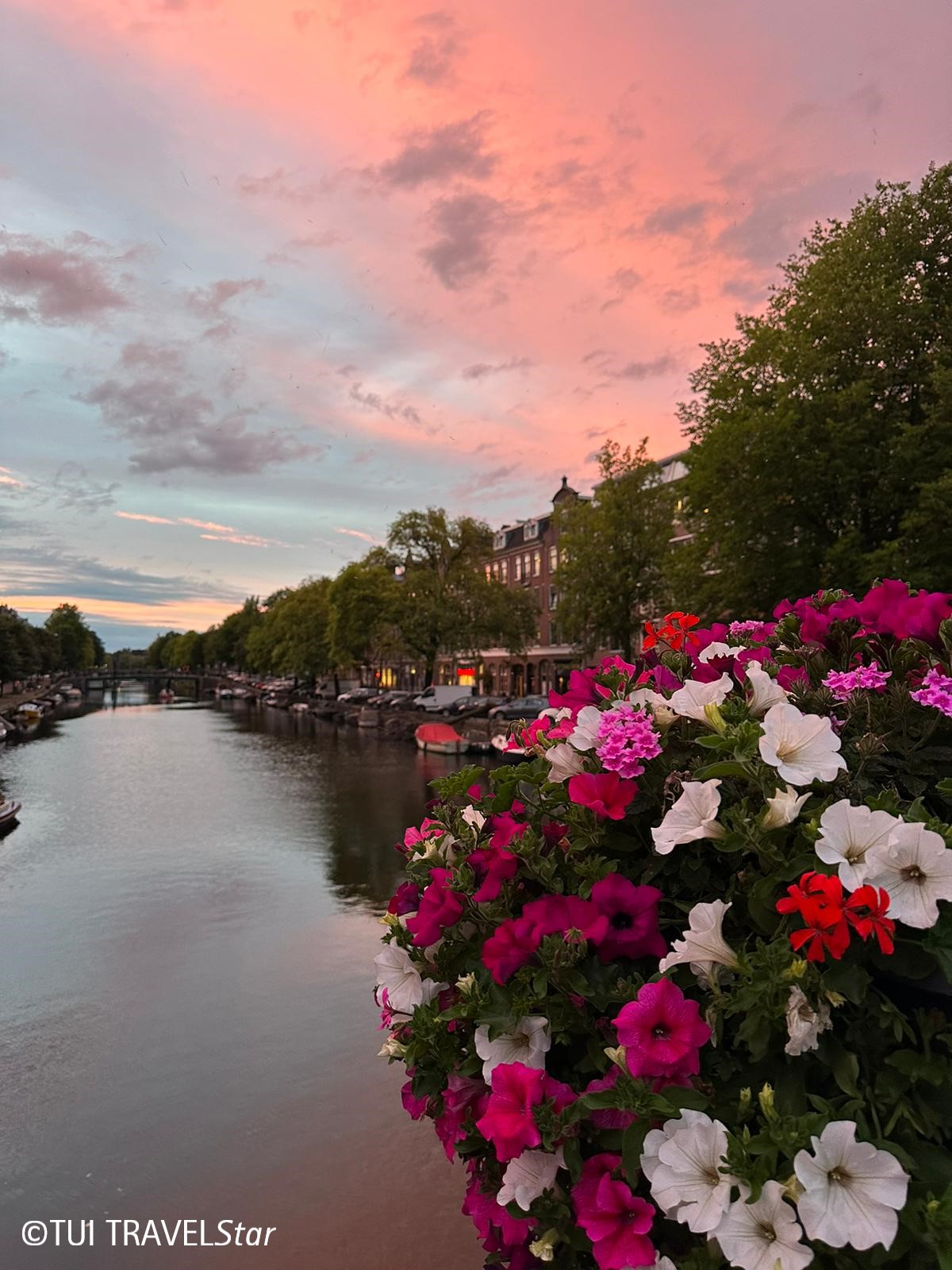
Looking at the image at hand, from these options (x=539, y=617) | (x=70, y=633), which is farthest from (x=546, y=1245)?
(x=70, y=633)

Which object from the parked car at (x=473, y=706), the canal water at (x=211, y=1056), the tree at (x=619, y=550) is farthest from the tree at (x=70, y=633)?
the canal water at (x=211, y=1056)

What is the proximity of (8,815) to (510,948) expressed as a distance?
26.1 m

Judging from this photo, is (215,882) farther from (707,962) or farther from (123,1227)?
(707,962)

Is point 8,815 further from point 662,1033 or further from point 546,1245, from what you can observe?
point 662,1033

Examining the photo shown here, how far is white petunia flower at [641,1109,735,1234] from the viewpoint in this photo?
1.76 metres

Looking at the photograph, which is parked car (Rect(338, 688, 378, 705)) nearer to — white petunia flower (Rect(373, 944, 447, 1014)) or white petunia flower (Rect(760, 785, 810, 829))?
white petunia flower (Rect(373, 944, 447, 1014))

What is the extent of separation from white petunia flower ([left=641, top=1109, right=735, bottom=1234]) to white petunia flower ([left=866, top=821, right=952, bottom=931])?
0.60 metres

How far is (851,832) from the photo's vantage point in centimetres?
189

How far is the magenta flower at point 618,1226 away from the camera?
1874 mm

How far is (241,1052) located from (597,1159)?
772cm

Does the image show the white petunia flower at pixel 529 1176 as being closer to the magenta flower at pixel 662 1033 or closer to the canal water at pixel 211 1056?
the magenta flower at pixel 662 1033

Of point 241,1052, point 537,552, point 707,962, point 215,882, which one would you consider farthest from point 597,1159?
point 537,552

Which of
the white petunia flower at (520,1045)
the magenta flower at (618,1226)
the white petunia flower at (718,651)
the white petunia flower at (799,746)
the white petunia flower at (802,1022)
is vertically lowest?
the magenta flower at (618,1226)

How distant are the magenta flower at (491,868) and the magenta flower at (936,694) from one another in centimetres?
116
